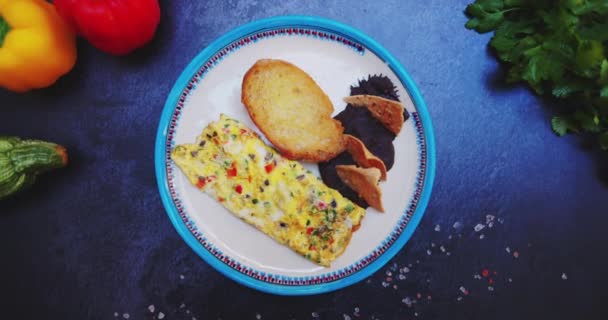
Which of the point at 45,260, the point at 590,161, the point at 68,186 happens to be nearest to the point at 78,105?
the point at 68,186

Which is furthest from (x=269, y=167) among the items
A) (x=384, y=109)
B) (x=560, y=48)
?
(x=560, y=48)

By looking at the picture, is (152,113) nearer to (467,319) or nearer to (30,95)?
(30,95)

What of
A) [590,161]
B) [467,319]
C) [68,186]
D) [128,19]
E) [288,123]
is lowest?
[467,319]

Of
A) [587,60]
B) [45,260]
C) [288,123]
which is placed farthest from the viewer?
[45,260]

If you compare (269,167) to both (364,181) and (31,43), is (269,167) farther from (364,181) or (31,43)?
(31,43)

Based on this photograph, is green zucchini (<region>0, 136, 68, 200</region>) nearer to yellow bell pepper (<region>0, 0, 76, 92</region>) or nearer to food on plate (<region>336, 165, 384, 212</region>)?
yellow bell pepper (<region>0, 0, 76, 92</region>)
